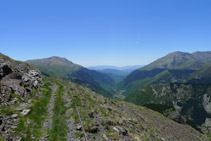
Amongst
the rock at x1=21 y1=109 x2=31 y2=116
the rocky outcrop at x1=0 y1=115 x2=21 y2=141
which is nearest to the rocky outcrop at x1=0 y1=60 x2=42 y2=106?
the rock at x1=21 y1=109 x2=31 y2=116

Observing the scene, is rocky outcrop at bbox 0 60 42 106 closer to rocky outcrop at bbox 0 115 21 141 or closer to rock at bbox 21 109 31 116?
rock at bbox 21 109 31 116

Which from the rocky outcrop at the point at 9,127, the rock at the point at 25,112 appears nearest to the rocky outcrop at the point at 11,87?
the rock at the point at 25,112

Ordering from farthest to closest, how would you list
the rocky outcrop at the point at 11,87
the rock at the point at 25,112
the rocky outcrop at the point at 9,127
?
the rocky outcrop at the point at 11,87 < the rock at the point at 25,112 < the rocky outcrop at the point at 9,127

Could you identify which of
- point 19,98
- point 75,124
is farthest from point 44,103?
point 75,124

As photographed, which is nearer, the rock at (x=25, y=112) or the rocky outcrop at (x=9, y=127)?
the rocky outcrop at (x=9, y=127)

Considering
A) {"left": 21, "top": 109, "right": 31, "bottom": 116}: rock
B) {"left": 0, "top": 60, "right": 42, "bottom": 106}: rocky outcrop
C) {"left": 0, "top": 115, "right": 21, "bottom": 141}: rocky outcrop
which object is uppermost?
{"left": 0, "top": 60, "right": 42, "bottom": 106}: rocky outcrop

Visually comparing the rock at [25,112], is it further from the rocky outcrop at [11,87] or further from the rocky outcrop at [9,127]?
the rocky outcrop at [11,87]

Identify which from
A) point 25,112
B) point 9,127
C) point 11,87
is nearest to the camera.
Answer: point 9,127

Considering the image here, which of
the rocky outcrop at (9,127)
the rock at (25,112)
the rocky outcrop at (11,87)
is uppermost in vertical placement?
the rocky outcrop at (11,87)

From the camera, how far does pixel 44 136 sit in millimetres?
14664

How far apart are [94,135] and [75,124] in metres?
3.71

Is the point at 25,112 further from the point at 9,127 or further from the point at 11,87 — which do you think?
the point at 11,87

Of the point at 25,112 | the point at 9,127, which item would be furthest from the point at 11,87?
the point at 9,127

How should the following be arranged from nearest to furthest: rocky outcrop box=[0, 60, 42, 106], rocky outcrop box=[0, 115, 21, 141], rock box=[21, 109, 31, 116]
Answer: rocky outcrop box=[0, 115, 21, 141]
rock box=[21, 109, 31, 116]
rocky outcrop box=[0, 60, 42, 106]
